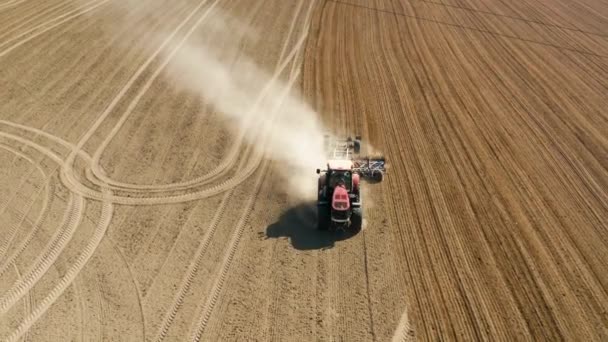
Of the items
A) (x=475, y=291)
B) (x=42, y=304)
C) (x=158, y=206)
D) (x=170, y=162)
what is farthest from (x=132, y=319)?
(x=475, y=291)

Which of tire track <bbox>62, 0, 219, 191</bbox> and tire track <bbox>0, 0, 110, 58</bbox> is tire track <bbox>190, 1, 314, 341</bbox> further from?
tire track <bbox>0, 0, 110, 58</bbox>

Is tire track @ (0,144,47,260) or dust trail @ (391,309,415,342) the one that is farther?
tire track @ (0,144,47,260)

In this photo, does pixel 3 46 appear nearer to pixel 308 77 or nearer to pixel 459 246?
pixel 308 77

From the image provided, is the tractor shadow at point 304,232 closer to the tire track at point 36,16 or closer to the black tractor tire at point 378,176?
the black tractor tire at point 378,176

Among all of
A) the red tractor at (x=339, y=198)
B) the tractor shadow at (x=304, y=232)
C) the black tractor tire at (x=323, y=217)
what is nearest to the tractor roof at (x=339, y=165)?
the red tractor at (x=339, y=198)

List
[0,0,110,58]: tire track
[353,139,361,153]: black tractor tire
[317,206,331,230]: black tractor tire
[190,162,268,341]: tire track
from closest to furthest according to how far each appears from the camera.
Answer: [190,162,268,341]: tire track < [317,206,331,230]: black tractor tire < [353,139,361,153]: black tractor tire < [0,0,110,58]: tire track

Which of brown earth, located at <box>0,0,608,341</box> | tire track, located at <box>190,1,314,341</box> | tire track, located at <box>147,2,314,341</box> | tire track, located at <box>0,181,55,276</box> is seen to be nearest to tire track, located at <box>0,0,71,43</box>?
brown earth, located at <box>0,0,608,341</box>

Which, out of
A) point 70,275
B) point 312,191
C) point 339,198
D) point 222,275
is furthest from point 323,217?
point 70,275
